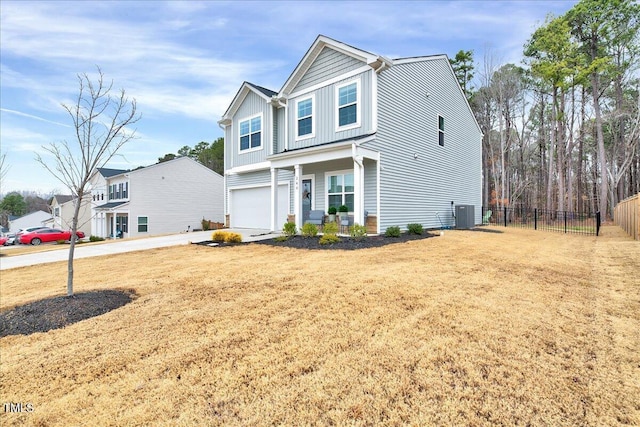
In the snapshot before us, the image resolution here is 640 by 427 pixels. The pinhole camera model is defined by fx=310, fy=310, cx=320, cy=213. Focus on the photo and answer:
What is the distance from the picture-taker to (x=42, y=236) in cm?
2577

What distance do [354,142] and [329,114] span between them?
9.84ft

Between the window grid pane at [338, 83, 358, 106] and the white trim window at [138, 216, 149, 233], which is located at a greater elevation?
the window grid pane at [338, 83, 358, 106]

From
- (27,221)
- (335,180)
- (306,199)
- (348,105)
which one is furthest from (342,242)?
(27,221)

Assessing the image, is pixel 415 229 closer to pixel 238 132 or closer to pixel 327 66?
pixel 327 66

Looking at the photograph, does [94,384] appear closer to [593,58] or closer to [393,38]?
[393,38]

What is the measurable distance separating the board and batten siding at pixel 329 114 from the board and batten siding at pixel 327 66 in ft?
1.22

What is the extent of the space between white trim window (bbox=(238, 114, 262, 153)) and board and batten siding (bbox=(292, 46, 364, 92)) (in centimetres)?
322

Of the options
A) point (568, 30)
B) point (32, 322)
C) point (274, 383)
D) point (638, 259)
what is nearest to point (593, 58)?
point (568, 30)

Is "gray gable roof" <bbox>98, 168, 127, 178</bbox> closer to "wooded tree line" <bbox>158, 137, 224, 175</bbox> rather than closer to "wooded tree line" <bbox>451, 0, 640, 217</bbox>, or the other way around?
"wooded tree line" <bbox>158, 137, 224, 175</bbox>

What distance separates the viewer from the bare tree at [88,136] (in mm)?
4859

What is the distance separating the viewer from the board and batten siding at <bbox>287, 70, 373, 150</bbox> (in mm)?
11086

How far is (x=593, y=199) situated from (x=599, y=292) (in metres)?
36.4

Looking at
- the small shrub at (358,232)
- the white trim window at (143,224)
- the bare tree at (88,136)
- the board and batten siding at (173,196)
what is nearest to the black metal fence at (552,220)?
the small shrub at (358,232)

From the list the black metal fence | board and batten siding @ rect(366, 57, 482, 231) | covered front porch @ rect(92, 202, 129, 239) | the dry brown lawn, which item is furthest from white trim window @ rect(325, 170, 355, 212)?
covered front porch @ rect(92, 202, 129, 239)
